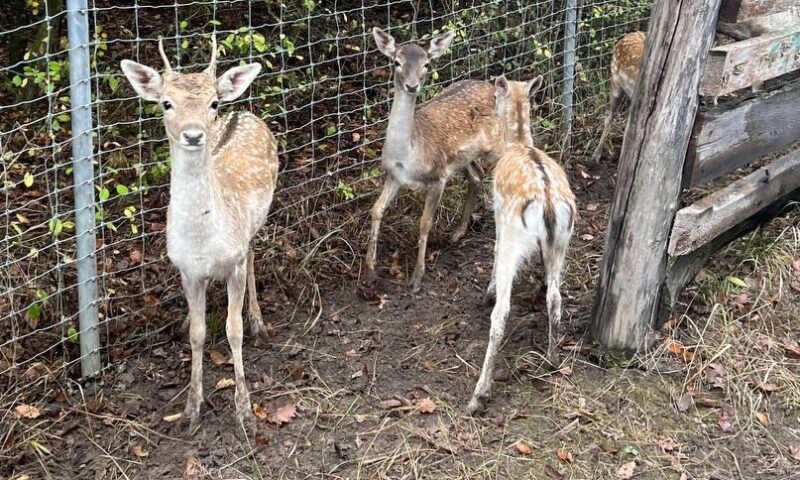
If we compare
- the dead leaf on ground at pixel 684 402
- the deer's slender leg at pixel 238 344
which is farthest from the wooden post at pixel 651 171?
the deer's slender leg at pixel 238 344

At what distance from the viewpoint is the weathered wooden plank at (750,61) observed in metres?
4.26

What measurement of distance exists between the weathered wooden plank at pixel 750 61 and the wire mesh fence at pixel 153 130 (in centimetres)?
227

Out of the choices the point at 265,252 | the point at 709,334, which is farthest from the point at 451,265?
the point at 709,334

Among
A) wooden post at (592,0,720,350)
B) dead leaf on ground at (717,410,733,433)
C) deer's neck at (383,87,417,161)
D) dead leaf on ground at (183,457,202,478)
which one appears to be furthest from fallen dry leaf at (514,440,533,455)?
deer's neck at (383,87,417,161)

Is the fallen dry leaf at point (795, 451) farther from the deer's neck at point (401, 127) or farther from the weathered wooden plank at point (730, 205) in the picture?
the deer's neck at point (401, 127)

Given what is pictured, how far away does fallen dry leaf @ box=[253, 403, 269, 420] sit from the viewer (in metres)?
4.51

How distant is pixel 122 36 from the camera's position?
292 inches

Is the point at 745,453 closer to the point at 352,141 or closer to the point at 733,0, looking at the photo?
the point at 733,0

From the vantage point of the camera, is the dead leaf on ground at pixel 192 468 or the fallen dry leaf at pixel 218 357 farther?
the fallen dry leaf at pixel 218 357

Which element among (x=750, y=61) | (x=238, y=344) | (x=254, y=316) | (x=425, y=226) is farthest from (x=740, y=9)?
(x=254, y=316)

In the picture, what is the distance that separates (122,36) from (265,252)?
2932mm

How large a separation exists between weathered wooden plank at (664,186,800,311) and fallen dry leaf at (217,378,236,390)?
2437mm

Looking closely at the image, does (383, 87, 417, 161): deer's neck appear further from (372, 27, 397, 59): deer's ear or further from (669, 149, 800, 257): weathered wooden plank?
(669, 149, 800, 257): weathered wooden plank

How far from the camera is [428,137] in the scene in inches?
237
